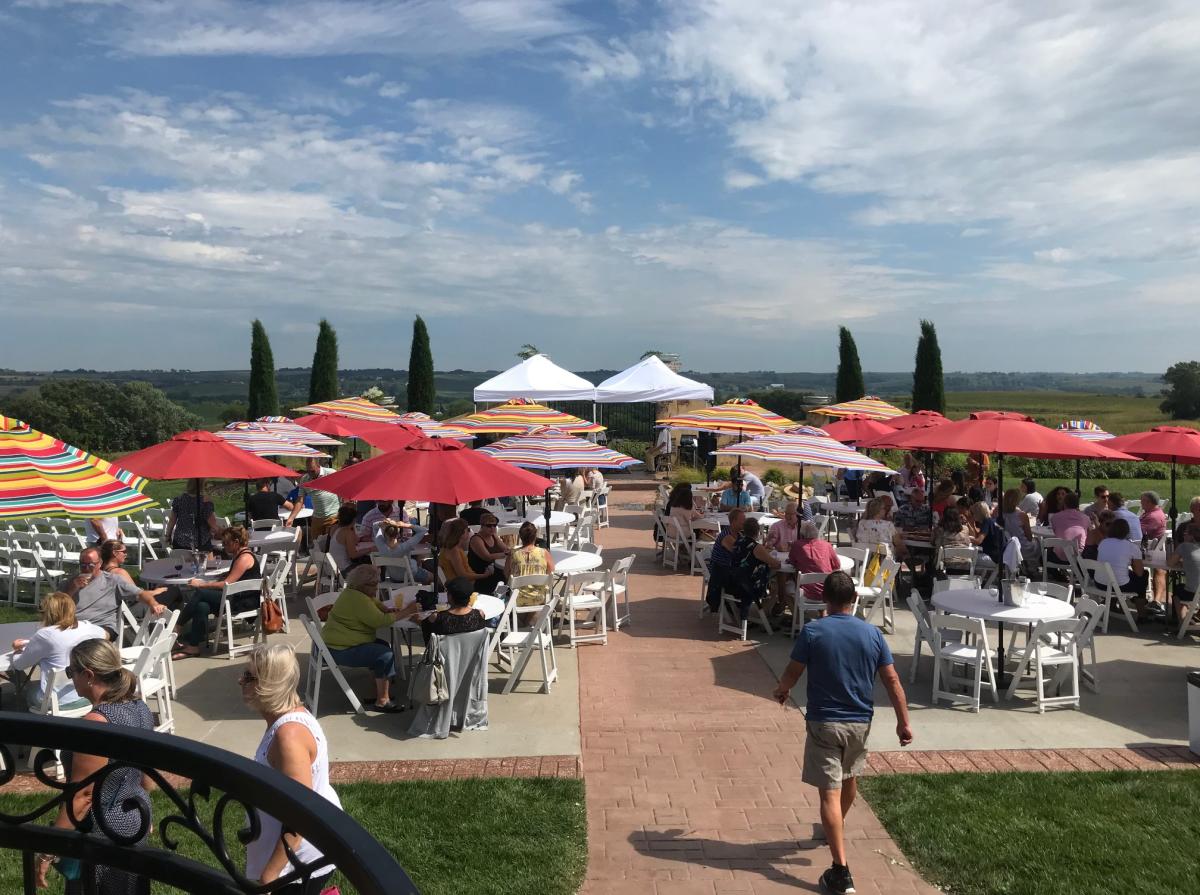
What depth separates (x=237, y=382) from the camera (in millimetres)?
116750

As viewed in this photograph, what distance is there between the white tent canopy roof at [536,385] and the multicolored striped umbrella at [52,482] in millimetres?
13372

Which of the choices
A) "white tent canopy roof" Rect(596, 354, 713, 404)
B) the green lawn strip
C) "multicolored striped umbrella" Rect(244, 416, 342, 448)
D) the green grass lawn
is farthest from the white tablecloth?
"white tent canopy roof" Rect(596, 354, 713, 404)

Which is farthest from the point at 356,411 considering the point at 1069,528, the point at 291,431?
the point at 1069,528

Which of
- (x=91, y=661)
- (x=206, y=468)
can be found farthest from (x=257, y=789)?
(x=206, y=468)

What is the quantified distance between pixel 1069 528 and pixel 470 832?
28.0ft

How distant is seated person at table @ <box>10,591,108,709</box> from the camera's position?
600 centimetres

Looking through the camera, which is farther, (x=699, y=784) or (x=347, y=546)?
(x=347, y=546)

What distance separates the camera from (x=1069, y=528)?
426 inches

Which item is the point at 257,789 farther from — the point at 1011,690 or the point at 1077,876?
the point at 1011,690

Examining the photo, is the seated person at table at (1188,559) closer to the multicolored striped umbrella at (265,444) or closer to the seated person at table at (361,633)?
the seated person at table at (361,633)

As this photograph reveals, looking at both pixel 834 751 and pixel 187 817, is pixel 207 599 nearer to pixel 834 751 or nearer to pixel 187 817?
pixel 834 751

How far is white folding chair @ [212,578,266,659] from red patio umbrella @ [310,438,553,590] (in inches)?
59.6

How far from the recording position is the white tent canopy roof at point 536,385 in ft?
67.3

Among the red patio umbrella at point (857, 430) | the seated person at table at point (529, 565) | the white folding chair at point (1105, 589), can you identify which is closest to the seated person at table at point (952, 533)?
the white folding chair at point (1105, 589)
